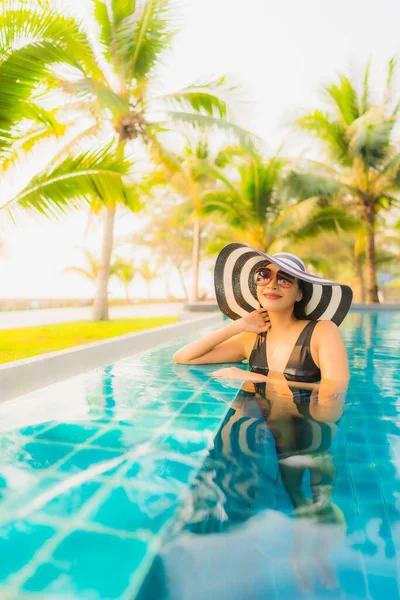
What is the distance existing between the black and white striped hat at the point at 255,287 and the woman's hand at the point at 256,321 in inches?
6.9

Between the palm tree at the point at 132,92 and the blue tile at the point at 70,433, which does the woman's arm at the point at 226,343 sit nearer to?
the blue tile at the point at 70,433

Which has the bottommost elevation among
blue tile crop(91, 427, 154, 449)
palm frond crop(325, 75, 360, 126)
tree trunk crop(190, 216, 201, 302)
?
blue tile crop(91, 427, 154, 449)

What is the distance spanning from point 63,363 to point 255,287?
203cm

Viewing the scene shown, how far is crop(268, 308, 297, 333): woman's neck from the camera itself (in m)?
3.10

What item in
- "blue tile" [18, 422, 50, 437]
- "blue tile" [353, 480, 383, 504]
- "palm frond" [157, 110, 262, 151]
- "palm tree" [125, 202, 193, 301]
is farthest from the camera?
"palm tree" [125, 202, 193, 301]

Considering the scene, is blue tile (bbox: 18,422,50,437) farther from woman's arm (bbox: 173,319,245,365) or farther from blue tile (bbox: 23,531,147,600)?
woman's arm (bbox: 173,319,245,365)

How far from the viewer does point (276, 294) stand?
293 centimetres

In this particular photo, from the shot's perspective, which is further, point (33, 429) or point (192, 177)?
point (192, 177)

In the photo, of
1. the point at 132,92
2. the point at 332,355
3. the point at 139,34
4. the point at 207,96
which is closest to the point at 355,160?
the point at 207,96

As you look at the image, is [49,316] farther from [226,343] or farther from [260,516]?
[260,516]

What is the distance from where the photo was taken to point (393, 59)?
15.4 m

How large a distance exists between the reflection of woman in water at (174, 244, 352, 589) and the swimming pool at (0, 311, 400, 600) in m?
0.08

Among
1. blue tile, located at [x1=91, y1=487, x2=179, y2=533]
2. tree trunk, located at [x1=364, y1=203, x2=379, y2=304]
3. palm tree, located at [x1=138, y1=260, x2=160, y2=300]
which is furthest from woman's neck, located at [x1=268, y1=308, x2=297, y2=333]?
palm tree, located at [x1=138, y1=260, x2=160, y2=300]

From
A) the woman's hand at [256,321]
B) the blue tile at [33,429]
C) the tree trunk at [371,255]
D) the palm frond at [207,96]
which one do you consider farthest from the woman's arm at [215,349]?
the tree trunk at [371,255]
